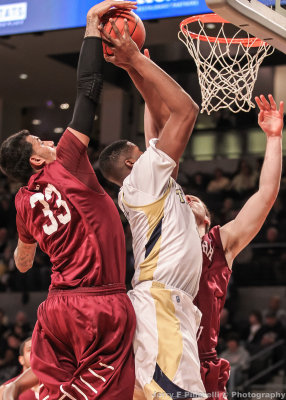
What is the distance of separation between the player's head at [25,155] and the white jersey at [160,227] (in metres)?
0.45

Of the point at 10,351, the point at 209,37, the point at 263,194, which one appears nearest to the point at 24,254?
the point at 263,194

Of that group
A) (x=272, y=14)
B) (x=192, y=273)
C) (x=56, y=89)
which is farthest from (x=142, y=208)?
(x=56, y=89)

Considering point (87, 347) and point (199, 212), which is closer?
point (87, 347)

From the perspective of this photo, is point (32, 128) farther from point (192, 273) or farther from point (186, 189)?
point (192, 273)

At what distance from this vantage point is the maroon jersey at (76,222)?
3201 millimetres

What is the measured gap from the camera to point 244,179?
13.0 meters

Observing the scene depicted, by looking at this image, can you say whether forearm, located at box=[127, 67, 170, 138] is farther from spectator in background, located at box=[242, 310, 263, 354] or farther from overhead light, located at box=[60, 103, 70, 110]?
overhead light, located at box=[60, 103, 70, 110]

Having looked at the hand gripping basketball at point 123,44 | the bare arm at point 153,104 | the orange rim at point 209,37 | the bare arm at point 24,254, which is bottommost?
the bare arm at point 24,254

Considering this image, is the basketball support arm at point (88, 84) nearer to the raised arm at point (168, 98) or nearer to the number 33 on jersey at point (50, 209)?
the raised arm at point (168, 98)

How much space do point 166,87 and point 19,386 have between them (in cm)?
231

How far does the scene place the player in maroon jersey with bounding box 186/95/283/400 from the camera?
389 cm

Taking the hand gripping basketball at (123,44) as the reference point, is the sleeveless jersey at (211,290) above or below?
below

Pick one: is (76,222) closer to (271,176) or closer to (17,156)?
(17,156)

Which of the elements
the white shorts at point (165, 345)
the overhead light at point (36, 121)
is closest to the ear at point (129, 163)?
the white shorts at point (165, 345)
